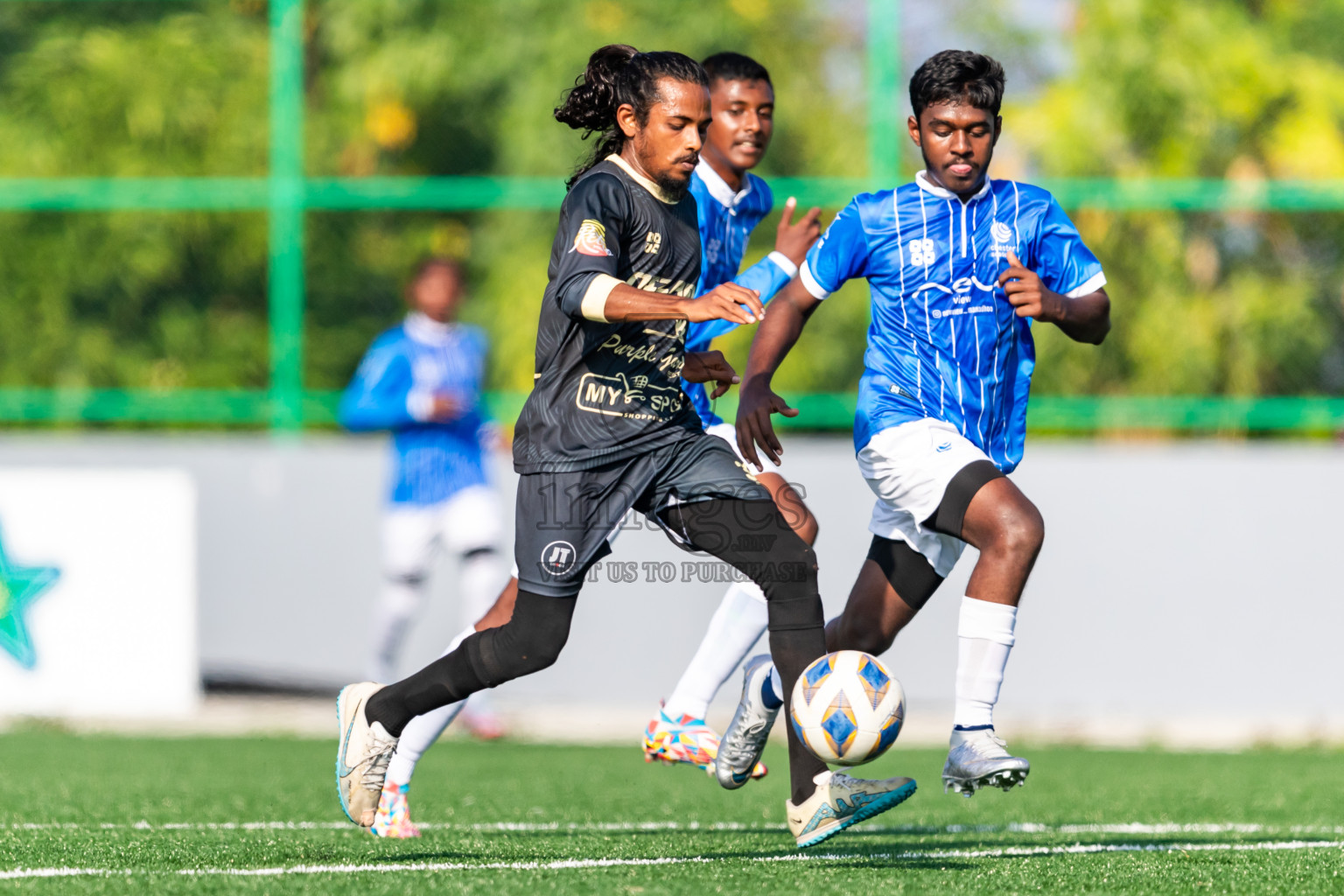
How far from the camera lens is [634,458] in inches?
175

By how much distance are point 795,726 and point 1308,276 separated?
703 cm

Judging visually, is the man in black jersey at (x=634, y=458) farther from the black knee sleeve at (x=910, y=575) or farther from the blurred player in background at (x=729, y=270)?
the blurred player in background at (x=729, y=270)

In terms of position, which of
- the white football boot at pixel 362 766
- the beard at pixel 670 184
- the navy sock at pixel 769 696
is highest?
the beard at pixel 670 184

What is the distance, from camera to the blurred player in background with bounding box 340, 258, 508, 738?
8.75 m

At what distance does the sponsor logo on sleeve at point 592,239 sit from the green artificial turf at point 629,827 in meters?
1.58

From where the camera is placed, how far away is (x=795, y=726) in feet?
14.2

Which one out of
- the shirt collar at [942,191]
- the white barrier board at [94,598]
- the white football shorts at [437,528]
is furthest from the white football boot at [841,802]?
the white barrier board at [94,598]

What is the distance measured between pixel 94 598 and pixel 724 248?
5.02 metres

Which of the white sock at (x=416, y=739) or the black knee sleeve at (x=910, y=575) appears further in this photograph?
the white sock at (x=416, y=739)

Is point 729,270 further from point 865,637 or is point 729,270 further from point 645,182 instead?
point 865,637

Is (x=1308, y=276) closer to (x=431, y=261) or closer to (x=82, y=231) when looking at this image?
(x=431, y=261)

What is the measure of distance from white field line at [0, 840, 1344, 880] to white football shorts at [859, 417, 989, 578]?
0.85 meters

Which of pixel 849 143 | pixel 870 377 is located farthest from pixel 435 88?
pixel 870 377

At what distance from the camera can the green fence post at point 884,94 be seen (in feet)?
33.0
